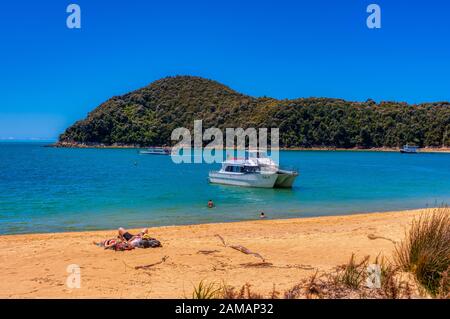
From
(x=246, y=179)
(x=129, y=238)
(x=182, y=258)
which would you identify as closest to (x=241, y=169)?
(x=246, y=179)

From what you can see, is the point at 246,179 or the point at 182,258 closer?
the point at 182,258

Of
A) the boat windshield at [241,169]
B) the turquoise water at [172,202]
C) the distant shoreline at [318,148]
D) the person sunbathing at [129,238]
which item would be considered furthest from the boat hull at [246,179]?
the distant shoreline at [318,148]

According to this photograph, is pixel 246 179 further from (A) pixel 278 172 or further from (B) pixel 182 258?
(B) pixel 182 258

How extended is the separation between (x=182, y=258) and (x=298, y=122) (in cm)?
16128

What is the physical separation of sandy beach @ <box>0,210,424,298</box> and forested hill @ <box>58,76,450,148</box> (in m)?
147

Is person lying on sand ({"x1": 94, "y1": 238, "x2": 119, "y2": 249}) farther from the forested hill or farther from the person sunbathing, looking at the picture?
the forested hill

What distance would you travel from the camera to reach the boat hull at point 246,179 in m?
36.9

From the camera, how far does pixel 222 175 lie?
4050 centimetres

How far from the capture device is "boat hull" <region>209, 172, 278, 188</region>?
36925 mm

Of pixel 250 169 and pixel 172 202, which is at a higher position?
pixel 250 169

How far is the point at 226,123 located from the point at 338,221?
495ft

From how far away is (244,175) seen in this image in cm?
3816

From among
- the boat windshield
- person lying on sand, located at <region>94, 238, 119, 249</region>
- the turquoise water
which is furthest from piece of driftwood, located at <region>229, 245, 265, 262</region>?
the boat windshield
